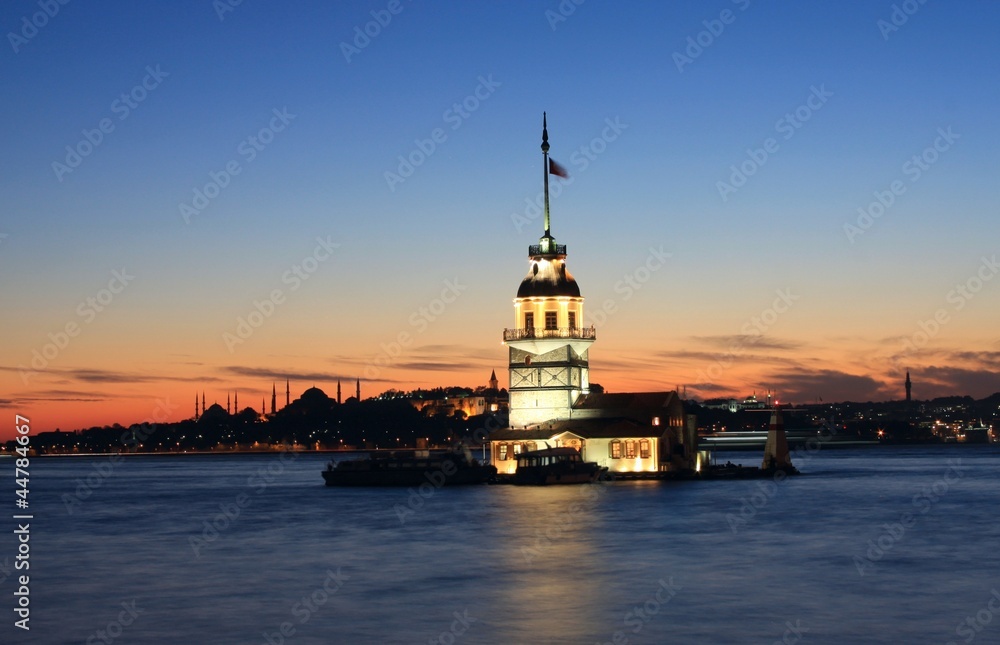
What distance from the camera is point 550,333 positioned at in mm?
86125

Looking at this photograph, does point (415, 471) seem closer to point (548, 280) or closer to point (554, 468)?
point (554, 468)

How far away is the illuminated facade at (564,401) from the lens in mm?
84625

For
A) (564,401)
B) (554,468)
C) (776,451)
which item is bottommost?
(554,468)

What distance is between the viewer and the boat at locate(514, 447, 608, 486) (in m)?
81.7

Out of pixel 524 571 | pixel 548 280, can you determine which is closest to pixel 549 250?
pixel 548 280

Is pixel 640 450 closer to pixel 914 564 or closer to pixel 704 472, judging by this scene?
pixel 704 472

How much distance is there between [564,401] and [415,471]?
12.1 meters

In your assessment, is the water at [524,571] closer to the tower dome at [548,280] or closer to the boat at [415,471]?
the boat at [415,471]

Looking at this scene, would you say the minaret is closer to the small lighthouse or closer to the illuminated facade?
the illuminated facade

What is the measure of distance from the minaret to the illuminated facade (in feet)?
0.21

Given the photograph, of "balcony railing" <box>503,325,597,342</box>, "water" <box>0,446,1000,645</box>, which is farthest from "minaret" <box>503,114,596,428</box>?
"water" <box>0,446,1000,645</box>

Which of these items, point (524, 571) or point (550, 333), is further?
point (550, 333)

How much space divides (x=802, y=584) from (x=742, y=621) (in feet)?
22.9

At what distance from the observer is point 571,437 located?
8444cm
